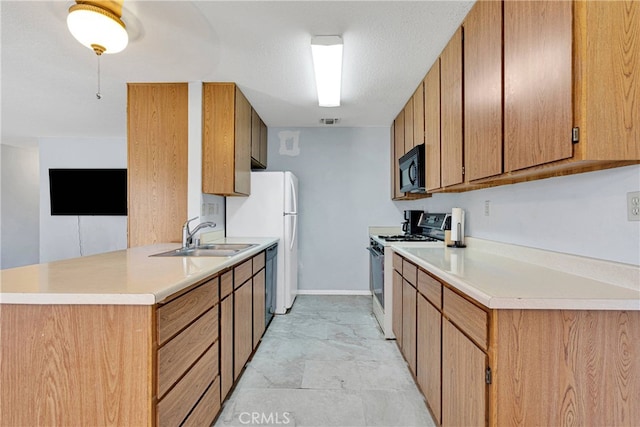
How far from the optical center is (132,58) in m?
2.44

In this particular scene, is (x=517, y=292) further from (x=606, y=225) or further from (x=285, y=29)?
(x=285, y=29)

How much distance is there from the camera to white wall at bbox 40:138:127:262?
5375 millimetres

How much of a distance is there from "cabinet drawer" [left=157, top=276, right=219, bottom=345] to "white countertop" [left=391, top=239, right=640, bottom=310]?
1134mm

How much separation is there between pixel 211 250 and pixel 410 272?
152 cm

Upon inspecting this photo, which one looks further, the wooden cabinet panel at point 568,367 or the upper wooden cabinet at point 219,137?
the upper wooden cabinet at point 219,137

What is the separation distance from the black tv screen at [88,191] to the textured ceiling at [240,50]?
180 centimetres

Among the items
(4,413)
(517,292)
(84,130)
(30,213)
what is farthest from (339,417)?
(30,213)

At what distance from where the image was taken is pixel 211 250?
2615mm

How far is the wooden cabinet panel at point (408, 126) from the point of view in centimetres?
326

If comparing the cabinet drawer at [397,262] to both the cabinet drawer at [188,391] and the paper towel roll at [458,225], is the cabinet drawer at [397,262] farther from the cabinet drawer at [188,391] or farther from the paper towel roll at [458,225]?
the cabinet drawer at [188,391]

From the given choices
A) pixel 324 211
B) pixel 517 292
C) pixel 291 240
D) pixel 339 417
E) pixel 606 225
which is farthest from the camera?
pixel 324 211

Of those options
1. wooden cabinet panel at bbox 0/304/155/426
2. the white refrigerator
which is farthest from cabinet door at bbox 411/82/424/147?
wooden cabinet panel at bbox 0/304/155/426

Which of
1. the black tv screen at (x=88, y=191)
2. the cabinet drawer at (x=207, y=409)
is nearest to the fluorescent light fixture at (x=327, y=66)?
the cabinet drawer at (x=207, y=409)

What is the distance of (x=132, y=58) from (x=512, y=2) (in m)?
2.45
